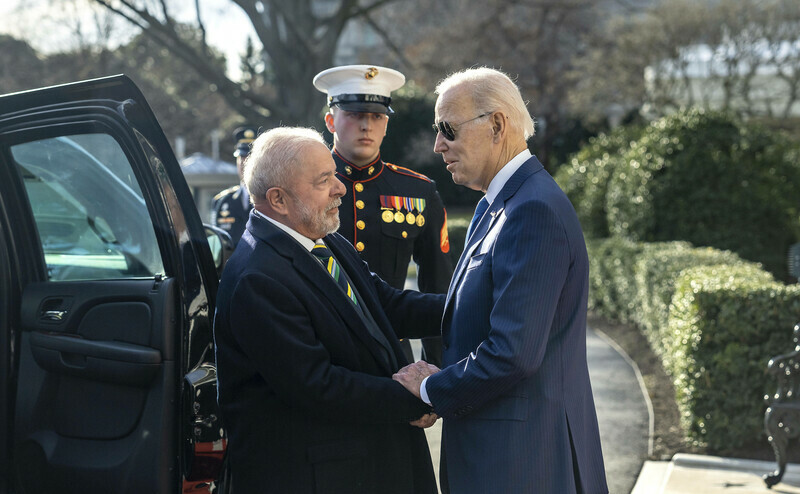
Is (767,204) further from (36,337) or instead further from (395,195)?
(36,337)

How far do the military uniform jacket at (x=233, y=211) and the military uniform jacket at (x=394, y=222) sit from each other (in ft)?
7.68

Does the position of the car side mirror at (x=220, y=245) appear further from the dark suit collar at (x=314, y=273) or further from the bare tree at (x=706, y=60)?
the bare tree at (x=706, y=60)

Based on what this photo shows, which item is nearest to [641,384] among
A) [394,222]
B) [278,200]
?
[394,222]

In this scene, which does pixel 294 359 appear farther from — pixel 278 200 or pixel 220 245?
pixel 220 245

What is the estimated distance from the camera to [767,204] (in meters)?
9.41

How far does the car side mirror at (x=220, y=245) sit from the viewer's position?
372 centimetres

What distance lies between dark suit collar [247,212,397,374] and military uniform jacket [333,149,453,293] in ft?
3.73

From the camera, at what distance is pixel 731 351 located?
202 inches

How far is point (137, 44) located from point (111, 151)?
36.0 m

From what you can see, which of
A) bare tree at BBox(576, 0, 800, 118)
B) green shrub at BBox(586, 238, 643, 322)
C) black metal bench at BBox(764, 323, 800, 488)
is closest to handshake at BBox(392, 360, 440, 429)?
black metal bench at BBox(764, 323, 800, 488)

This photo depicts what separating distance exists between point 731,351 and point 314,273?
11.6ft

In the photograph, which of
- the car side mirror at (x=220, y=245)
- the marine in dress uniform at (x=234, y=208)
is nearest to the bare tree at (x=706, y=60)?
the marine in dress uniform at (x=234, y=208)

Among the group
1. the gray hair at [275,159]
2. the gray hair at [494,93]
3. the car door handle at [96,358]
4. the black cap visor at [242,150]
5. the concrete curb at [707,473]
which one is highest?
the black cap visor at [242,150]

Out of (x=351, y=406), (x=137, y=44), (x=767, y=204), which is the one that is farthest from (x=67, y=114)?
(x=137, y=44)
